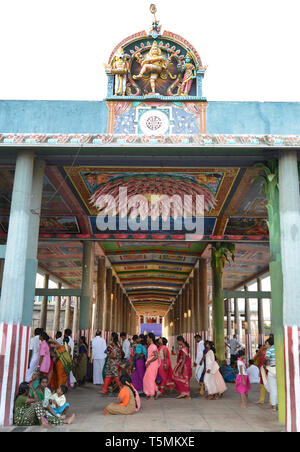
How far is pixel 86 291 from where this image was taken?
1320 centimetres

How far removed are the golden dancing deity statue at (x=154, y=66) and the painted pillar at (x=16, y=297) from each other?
2.71m

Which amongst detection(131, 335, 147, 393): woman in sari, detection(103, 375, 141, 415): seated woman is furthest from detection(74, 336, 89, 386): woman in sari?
detection(103, 375, 141, 415): seated woman

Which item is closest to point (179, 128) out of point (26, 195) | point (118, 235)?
point (26, 195)

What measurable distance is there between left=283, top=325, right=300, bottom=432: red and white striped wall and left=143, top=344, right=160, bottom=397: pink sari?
352 cm

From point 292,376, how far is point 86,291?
8196 millimetres

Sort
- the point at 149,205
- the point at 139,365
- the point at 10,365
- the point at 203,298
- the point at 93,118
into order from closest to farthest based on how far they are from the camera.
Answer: the point at 10,365
the point at 93,118
the point at 139,365
the point at 149,205
the point at 203,298

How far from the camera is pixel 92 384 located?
11.7 metres

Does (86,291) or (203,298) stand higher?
(203,298)

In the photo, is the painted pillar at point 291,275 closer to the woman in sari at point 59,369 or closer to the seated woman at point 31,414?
the seated woman at point 31,414

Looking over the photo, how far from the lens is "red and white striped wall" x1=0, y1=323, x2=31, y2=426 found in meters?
6.26

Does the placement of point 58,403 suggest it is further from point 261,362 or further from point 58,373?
point 261,362

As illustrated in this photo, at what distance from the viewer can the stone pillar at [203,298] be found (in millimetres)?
17516

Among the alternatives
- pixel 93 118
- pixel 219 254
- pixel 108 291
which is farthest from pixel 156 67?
pixel 108 291
